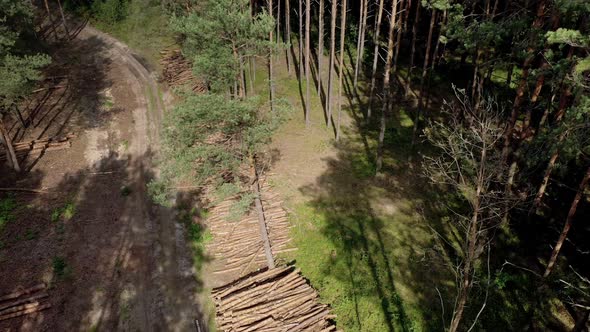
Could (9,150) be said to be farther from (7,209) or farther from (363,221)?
(363,221)

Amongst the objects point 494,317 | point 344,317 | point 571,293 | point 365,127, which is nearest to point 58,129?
point 365,127

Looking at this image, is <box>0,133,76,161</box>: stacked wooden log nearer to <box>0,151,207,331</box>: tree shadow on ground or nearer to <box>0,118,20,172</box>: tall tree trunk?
<box>0,118,20,172</box>: tall tree trunk

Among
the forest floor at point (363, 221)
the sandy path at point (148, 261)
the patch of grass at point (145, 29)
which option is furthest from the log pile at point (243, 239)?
the patch of grass at point (145, 29)

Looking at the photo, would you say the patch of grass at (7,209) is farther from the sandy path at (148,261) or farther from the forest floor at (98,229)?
the sandy path at (148,261)

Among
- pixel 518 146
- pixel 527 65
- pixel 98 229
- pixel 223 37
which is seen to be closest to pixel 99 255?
pixel 98 229

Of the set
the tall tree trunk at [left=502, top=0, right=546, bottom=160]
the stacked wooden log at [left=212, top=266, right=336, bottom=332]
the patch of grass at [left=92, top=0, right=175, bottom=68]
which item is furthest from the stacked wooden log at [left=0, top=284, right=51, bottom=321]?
the patch of grass at [left=92, top=0, right=175, bottom=68]

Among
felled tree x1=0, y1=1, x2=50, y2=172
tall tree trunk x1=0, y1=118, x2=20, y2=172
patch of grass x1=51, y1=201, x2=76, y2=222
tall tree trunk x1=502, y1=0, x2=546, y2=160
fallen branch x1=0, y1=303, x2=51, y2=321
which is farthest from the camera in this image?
tall tree trunk x1=0, y1=118, x2=20, y2=172
